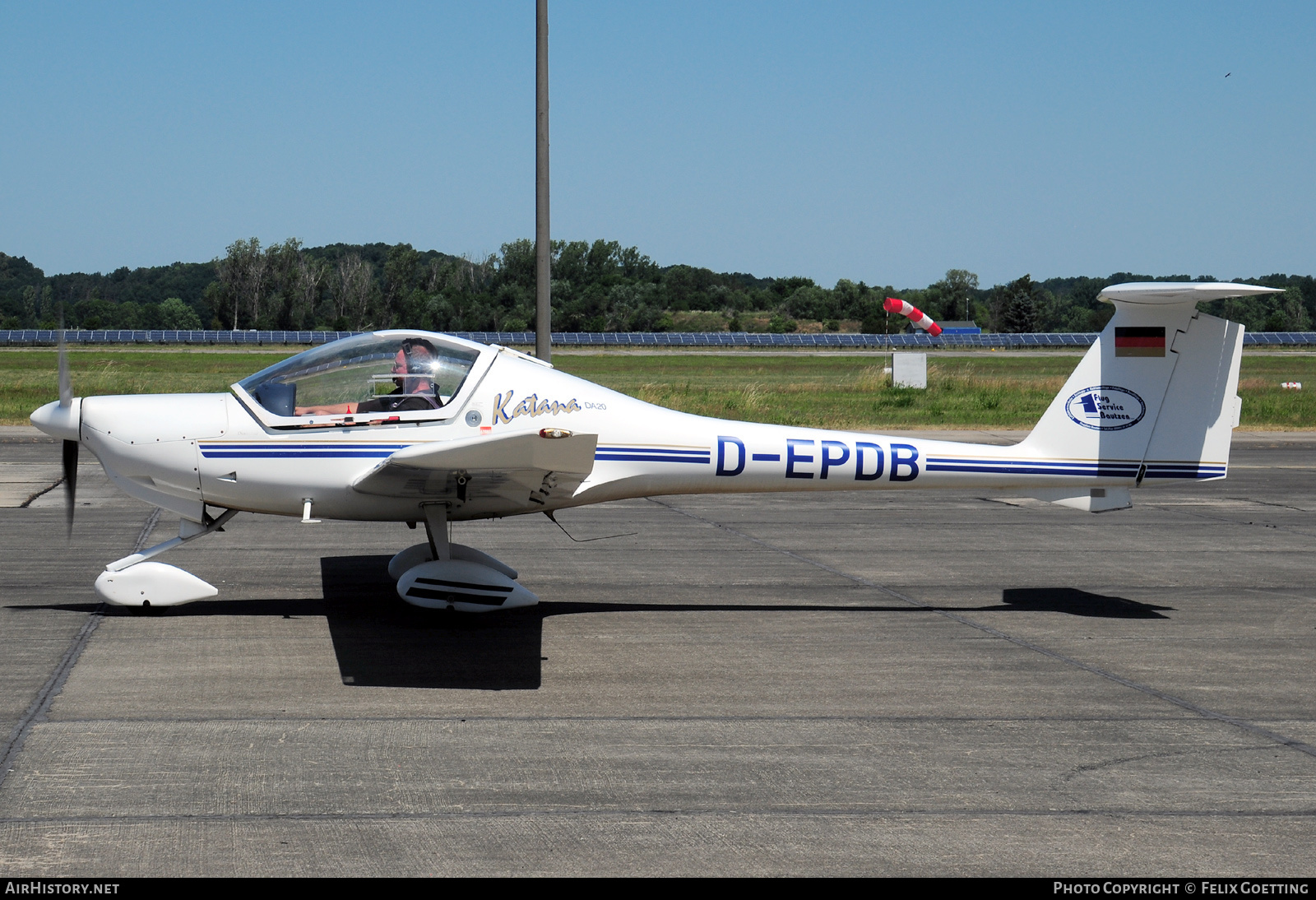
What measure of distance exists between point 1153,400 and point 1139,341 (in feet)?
1.61

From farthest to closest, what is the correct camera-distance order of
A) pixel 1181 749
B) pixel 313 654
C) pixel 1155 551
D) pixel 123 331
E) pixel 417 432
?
pixel 123 331
pixel 1155 551
pixel 417 432
pixel 313 654
pixel 1181 749

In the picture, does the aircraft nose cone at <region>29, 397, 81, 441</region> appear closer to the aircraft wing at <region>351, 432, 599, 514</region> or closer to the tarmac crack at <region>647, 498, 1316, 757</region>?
the aircraft wing at <region>351, 432, 599, 514</region>

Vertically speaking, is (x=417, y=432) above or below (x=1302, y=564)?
above

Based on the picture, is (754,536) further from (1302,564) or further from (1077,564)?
(1302,564)

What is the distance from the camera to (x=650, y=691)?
702 centimetres

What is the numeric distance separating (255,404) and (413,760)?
3.88 meters

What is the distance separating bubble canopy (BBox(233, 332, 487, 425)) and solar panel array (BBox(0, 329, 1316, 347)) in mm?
73857

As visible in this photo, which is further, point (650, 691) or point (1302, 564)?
point (1302, 564)

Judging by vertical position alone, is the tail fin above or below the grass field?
above

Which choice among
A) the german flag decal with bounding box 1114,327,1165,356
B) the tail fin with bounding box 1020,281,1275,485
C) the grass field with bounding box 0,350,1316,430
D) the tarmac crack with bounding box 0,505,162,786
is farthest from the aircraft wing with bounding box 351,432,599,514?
the grass field with bounding box 0,350,1316,430

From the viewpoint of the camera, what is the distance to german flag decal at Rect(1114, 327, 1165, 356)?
9.18 m

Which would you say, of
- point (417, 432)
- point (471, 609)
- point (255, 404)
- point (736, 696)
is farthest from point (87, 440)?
point (736, 696)

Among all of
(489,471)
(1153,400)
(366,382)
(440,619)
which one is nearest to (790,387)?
(1153,400)

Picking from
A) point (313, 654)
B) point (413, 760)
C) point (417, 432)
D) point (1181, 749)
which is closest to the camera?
point (413, 760)
